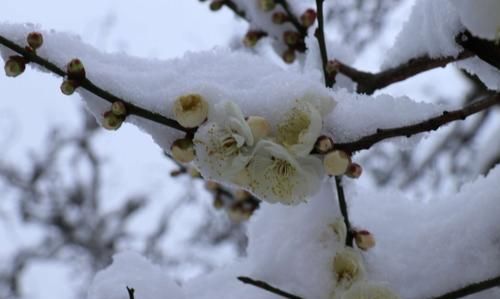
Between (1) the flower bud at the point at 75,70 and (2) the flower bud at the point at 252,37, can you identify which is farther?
(2) the flower bud at the point at 252,37

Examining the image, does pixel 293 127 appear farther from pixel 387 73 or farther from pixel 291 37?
pixel 291 37

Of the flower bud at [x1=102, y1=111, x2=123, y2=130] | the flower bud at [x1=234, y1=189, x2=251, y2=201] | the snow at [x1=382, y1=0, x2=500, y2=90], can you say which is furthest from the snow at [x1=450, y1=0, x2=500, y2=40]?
the flower bud at [x1=234, y1=189, x2=251, y2=201]

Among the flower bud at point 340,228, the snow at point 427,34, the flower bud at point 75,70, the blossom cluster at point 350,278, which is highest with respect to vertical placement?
the snow at point 427,34

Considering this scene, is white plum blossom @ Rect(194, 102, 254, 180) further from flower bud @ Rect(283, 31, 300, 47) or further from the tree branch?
flower bud @ Rect(283, 31, 300, 47)

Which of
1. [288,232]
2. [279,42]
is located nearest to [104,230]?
[279,42]

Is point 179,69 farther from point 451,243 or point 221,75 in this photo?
point 451,243

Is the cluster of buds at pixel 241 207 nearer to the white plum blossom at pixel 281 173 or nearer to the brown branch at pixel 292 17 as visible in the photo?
the brown branch at pixel 292 17

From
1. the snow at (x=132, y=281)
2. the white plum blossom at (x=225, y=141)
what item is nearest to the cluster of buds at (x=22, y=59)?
the white plum blossom at (x=225, y=141)
